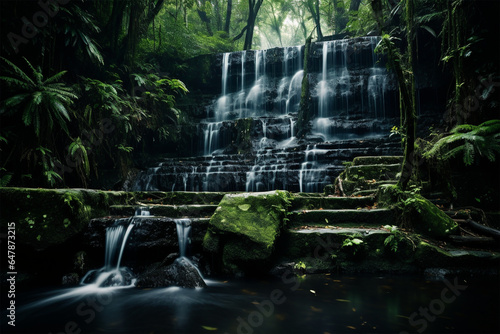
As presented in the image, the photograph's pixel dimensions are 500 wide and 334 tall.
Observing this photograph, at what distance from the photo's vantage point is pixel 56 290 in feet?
11.6

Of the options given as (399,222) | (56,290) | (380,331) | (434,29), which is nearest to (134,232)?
(56,290)

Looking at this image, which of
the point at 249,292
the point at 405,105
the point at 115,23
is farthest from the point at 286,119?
the point at 249,292

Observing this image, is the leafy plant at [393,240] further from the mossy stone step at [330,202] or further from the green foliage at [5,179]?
the green foliage at [5,179]

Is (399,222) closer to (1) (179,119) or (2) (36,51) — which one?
(2) (36,51)

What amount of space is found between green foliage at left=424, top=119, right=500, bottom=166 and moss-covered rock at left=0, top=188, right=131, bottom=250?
622 cm

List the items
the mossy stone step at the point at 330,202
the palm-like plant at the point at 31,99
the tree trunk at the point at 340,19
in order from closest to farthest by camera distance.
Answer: the mossy stone step at the point at 330,202
the palm-like plant at the point at 31,99
the tree trunk at the point at 340,19

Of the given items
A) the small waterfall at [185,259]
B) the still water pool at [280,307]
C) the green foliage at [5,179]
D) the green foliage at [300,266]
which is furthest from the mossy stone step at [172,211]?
the green foliage at [5,179]

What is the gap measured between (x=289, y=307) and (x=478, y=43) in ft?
22.6

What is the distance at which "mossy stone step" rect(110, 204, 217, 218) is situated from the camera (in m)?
4.96

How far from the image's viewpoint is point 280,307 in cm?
286

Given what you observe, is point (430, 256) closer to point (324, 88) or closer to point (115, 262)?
point (115, 262)

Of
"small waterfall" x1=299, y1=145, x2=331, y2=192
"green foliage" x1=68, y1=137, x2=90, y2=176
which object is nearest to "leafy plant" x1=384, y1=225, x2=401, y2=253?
"small waterfall" x1=299, y1=145, x2=331, y2=192

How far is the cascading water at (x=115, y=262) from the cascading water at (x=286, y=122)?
15.8 ft

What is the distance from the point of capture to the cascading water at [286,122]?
8.72 metres
